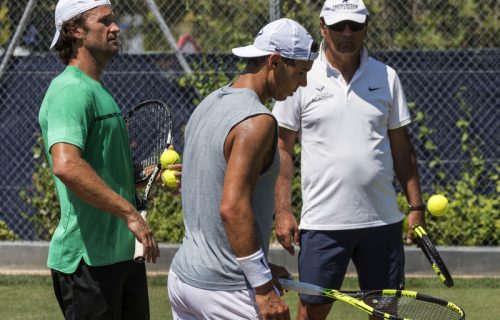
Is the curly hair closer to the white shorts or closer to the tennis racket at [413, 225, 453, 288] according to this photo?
the white shorts

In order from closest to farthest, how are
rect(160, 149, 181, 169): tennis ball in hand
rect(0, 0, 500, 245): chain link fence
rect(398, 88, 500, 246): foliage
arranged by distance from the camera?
1. rect(160, 149, 181, 169): tennis ball in hand
2. rect(398, 88, 500, 246): foliage
3. rect(0, 0, 500, 245): chain link fence

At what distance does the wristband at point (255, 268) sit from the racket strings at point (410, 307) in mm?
676

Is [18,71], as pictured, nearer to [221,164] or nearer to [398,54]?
[398,54]

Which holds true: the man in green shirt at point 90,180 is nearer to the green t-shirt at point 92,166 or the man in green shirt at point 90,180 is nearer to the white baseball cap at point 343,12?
the green t-shirt at point 92,166

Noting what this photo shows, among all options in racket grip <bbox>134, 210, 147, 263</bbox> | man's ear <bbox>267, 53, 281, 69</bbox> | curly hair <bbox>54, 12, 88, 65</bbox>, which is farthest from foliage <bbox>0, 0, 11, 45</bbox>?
man's ear <bbox>267, 53, 281, 69</bbox>

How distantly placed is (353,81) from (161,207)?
156 inches

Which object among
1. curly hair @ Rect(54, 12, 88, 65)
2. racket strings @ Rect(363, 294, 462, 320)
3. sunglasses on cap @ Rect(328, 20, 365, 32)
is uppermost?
curly hair @ Rect(54, 12, 88, 65)

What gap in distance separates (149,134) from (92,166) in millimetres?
1040

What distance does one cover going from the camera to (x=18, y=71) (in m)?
9.23

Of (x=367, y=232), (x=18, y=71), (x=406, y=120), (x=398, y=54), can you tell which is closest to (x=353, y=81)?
(x=406, y=120)

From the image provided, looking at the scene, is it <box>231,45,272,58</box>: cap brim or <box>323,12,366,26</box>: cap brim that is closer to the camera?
<box>231,45,272,58</box>: cap brim

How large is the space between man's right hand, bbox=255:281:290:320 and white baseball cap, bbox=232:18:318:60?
32.9 inches

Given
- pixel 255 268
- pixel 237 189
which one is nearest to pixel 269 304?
pixel 255 268

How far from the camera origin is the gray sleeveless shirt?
3664 millimetres
